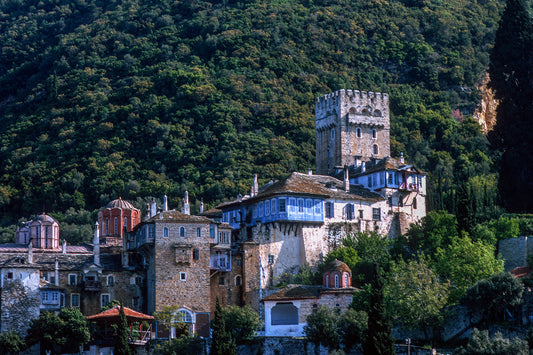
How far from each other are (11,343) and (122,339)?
7714 millimetres

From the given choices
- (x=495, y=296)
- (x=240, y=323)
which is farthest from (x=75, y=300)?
Result: (x=495, y=296)

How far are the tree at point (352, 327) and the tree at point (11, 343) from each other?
21.0 metres

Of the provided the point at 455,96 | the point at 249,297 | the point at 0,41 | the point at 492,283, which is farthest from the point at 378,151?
the point at 0,41

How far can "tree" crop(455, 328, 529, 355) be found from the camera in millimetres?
52906

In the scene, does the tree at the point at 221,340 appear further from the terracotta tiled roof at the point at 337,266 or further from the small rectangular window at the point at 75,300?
the small rectangular window at the point at 75,300

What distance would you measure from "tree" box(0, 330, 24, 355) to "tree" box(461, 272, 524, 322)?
28.9 metres

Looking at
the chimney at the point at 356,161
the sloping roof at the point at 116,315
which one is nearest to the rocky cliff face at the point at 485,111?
the chimney at the point at 356,161

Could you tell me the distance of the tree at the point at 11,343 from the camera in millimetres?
65000

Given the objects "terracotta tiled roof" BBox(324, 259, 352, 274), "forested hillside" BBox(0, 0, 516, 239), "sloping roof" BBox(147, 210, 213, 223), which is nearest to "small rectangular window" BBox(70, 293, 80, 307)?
"sloping roof" BBox(147, 210, 213, 223)

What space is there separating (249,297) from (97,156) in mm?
44194

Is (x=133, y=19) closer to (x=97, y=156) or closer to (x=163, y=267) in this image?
(x=97, y=156)

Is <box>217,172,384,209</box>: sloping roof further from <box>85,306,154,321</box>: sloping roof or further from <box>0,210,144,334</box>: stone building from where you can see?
<box>85,306,154,321</box>: sloping roof

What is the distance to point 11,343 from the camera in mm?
65000

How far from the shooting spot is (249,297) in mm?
71562
